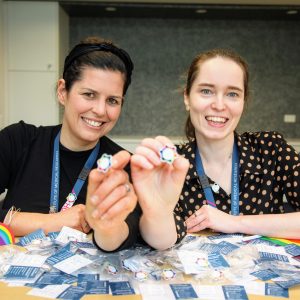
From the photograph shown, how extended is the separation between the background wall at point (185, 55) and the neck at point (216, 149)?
2732mm

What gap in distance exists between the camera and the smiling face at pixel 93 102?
3.63 feet

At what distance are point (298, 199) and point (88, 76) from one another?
774 mm

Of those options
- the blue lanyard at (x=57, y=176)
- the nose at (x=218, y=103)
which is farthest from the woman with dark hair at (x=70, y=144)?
the nose at (x=218, y=103)

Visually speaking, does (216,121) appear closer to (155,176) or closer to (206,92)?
(206,92)

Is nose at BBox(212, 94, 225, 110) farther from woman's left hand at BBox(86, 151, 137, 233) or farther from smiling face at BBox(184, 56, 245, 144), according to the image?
woman's left hand at BBox(86, 151, 137, 233)

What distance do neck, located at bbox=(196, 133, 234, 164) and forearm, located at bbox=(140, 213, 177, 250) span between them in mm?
471

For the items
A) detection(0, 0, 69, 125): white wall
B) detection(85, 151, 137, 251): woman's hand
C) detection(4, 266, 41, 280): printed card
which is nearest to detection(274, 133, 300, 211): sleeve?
detection(85, 151, 137, 251): woman's hand

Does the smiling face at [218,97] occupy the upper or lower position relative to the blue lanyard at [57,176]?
upper

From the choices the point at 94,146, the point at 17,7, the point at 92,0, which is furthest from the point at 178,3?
the point at 94,146

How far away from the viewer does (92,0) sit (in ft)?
11.1

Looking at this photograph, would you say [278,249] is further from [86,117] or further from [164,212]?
[86,117]

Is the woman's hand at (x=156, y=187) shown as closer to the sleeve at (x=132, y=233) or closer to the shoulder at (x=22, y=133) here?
the sleeve at (x=132, y=233)

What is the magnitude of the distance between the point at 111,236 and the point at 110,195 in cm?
16

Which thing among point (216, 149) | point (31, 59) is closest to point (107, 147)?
point (216, 149)
